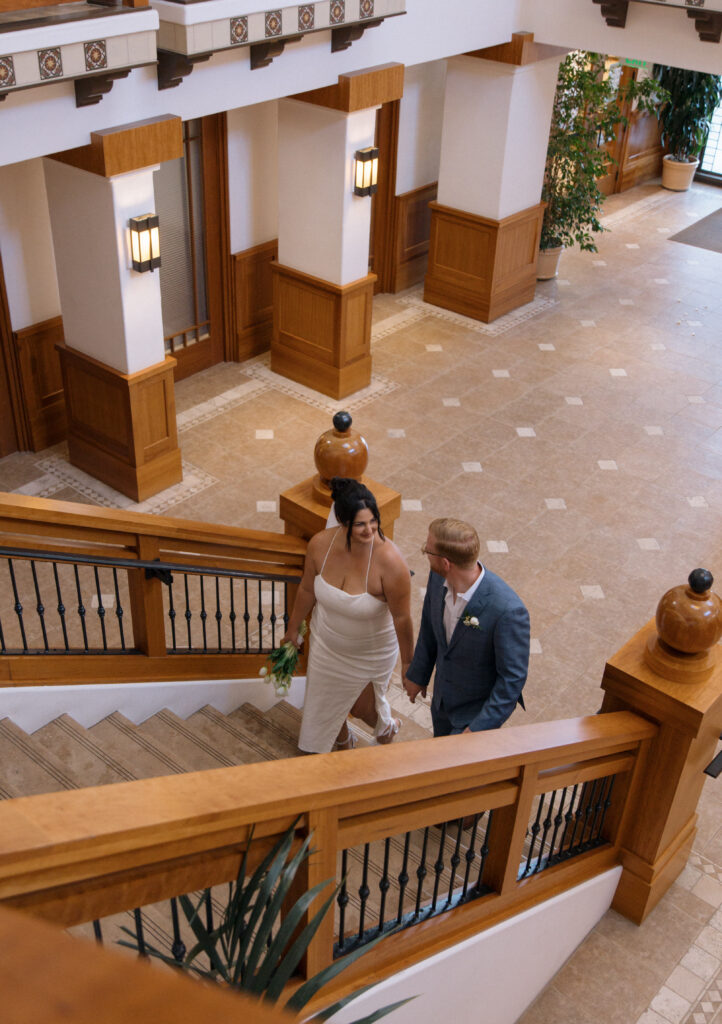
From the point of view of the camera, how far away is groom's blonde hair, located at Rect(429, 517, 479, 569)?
3689mm

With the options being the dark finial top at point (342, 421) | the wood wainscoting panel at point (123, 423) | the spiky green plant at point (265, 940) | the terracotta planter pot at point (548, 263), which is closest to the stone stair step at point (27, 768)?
the dark finial top at point (342, 421)

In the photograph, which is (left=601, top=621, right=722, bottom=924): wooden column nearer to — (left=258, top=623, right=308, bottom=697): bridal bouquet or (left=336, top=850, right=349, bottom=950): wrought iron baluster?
(left=336, top=850, right=349, bottom=950): wrought iron baluster

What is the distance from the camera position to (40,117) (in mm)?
5758

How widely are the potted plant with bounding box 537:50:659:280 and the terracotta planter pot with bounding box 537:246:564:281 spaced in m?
0.01

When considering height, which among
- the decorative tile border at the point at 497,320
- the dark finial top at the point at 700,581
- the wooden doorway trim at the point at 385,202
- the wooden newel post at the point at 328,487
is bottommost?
the decorative tile border at the point at 497,320

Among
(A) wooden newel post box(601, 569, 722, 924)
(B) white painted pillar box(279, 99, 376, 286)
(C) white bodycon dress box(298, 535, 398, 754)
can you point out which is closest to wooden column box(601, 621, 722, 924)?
(A) wooden newel post box(601, 569, 722, 924)

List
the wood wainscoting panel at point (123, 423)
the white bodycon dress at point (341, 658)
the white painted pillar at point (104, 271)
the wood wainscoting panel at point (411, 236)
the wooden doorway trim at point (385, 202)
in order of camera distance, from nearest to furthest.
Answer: the white bodycon dress at point (341, 658)
the white painted pillar at point (104, 271)
the wood wainscoting panel at point (123, 423)
the wooden doorway trim at point (385, 202)
the wood wainscoting panel at point (411, 236)

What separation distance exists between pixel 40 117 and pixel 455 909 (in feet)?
16.0

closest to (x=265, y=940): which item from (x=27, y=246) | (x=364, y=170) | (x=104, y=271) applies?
(x=104, y=271)

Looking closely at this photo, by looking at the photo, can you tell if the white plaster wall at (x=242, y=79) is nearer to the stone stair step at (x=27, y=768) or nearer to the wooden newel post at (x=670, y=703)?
the stone stair step at (x=27, y=768)

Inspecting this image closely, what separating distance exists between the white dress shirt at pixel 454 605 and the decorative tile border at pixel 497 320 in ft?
22.5

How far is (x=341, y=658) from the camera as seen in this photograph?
14.4 ft

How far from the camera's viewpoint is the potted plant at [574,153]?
415 inches

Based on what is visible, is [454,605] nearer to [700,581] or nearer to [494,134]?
[700,581]
